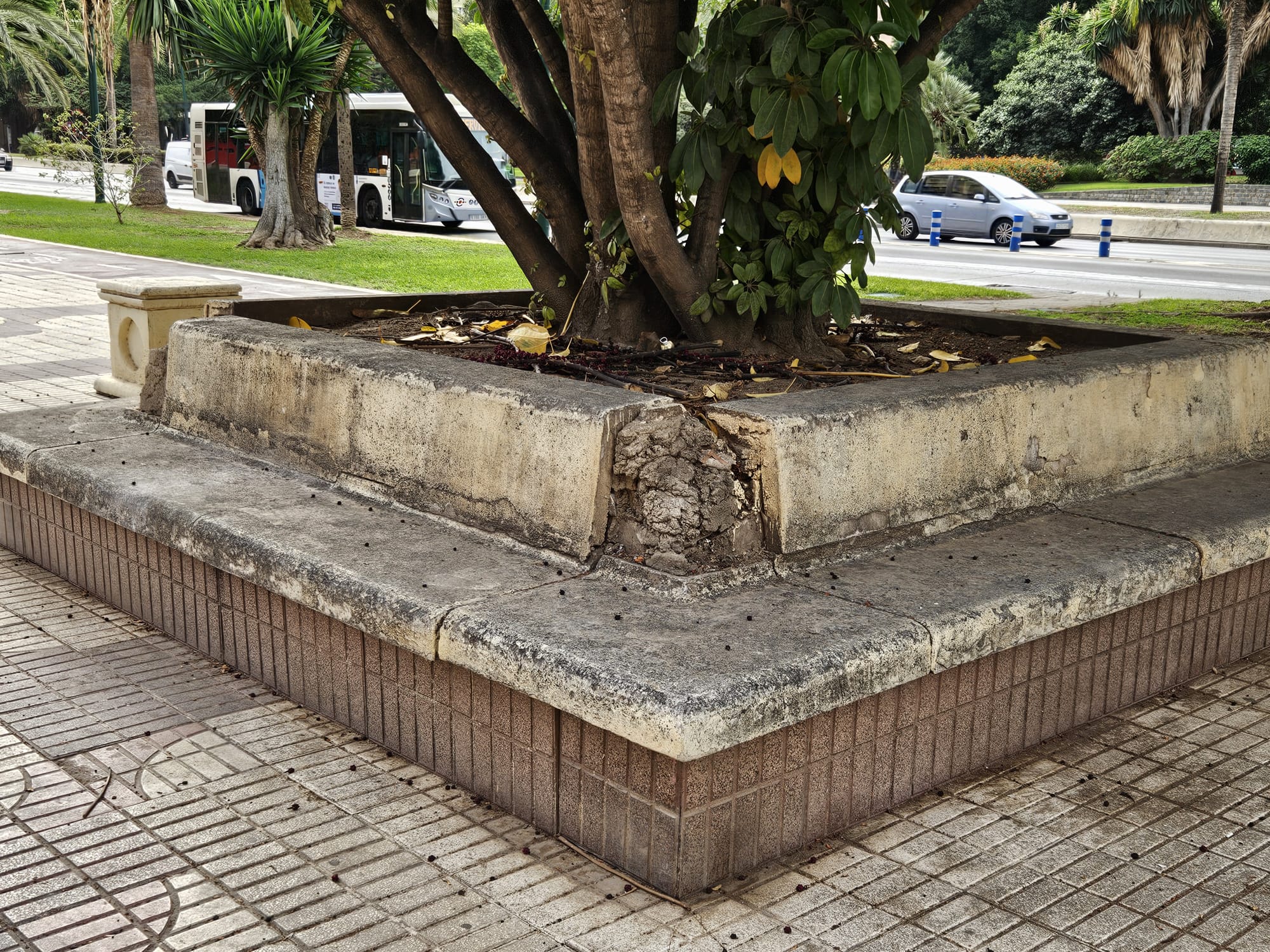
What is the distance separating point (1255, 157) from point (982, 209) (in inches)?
620

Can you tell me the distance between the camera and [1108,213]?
3120 centimetres

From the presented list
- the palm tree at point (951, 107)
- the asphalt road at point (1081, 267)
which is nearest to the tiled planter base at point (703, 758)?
the asphalt road at point (1081, 267)

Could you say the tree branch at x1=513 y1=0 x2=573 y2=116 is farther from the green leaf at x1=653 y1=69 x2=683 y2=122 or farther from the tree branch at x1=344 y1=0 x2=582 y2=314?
the green leaf at x1=653 y1=69 x2=683 y2=122

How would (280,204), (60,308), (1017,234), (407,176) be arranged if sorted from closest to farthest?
(60,308) → (280,204) → (1017,234) → (407,176)

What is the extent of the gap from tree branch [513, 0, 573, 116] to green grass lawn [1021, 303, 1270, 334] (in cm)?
449

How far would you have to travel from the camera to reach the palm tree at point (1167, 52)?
38.0 metres

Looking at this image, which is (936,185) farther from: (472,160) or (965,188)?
(472,160)

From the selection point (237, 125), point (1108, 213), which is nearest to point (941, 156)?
point (1108, 213)

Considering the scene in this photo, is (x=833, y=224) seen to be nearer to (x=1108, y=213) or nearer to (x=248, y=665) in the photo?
(x=248, y=665)

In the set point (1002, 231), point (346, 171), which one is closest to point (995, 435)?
point (346, 171)

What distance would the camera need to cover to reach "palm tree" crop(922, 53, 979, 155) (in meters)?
44.0

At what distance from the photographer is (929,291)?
14.2 m

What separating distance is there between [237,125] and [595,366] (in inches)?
1126

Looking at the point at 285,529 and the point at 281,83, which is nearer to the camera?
the point at 285,529
